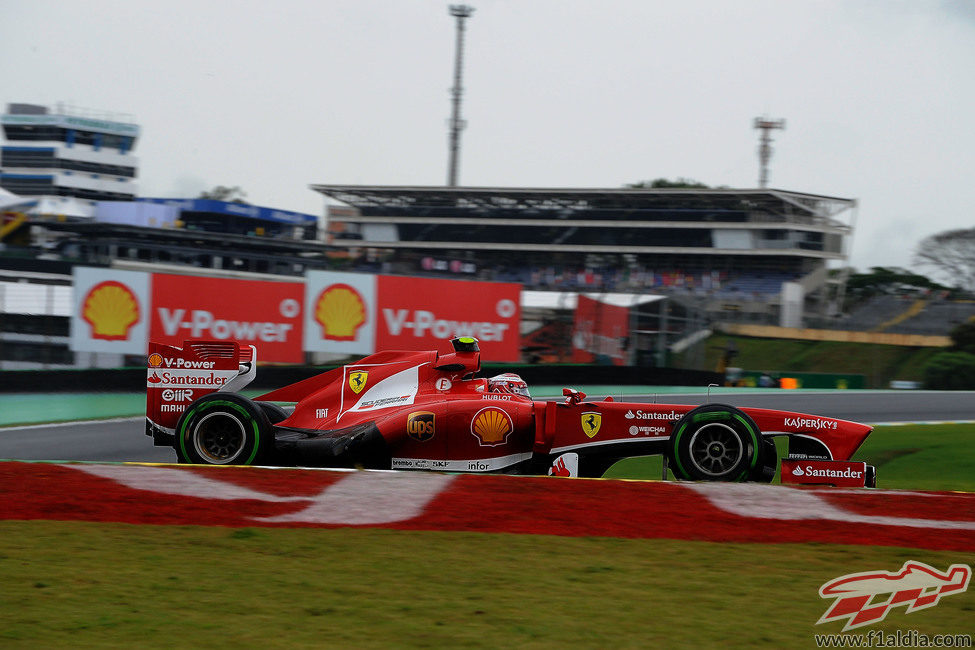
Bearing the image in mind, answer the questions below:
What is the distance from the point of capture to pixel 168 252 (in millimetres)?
47406

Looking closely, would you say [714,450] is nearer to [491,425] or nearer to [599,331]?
[491,425]

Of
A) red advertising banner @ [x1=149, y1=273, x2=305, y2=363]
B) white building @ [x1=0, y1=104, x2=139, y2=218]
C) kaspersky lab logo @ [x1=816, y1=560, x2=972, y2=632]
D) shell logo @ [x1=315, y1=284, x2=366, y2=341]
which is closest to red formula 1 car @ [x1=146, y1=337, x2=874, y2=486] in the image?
kaspersky lab logo @ [x1=816, y1=560, x2=972, y2=632]

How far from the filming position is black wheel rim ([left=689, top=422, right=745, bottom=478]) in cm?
754

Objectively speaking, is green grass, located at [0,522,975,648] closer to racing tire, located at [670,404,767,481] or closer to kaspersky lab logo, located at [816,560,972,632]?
kaspersky lab logo, located at [816,560,972,632]

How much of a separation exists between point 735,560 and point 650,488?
68.5 inches

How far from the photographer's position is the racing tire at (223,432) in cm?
812

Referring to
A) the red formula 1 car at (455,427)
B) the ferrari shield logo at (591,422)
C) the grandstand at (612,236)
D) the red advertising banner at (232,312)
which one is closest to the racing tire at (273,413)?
the red formula 1 car at (455,427)

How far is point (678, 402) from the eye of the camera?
61.8 feet

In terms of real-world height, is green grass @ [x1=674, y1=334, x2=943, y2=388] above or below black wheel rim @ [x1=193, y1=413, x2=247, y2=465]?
above

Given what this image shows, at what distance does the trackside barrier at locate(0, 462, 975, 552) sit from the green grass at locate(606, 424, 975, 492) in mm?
3167

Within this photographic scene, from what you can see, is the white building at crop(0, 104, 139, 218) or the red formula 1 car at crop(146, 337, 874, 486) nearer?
the red formula 1 car at crop(146, 337, 874, 486)

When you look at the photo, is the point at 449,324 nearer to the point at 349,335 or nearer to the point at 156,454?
the point at 349,335

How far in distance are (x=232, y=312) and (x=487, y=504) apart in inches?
556

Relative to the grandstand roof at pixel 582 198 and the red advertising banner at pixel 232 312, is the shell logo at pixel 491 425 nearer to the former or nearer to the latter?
the red advertising banner at pixel 232 312
